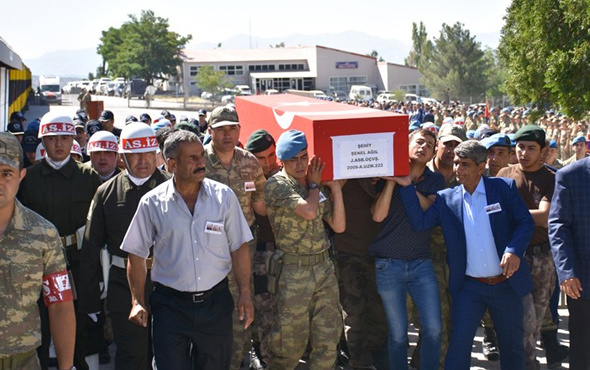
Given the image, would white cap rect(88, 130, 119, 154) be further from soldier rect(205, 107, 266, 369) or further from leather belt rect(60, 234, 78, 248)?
leather belt rect(60, 234, 78, 248)

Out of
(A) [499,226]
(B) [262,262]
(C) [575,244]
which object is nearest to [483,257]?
(A) [499,226]

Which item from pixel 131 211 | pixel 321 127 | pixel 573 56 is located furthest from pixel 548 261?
pixel 573 56

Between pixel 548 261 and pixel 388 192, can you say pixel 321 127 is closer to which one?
pixel 388 192

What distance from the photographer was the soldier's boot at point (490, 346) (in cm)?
642

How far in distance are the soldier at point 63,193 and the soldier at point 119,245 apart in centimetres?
38

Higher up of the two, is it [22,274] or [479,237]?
[22,274]

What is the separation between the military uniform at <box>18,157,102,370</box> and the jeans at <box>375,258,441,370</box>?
2.26m

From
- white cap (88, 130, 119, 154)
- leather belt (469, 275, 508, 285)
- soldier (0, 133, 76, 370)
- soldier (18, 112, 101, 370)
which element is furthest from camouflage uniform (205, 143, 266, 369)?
soldier (0, 133, 76, 370)

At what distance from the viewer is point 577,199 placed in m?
4.99

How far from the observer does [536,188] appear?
5918 mm

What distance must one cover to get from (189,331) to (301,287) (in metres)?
1.01

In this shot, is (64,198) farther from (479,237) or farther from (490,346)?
(490,346)

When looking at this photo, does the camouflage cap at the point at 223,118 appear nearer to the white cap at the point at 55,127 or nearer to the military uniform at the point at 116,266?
the military uniform at the point at 116,266

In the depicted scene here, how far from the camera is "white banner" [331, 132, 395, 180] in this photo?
17.1 ft
